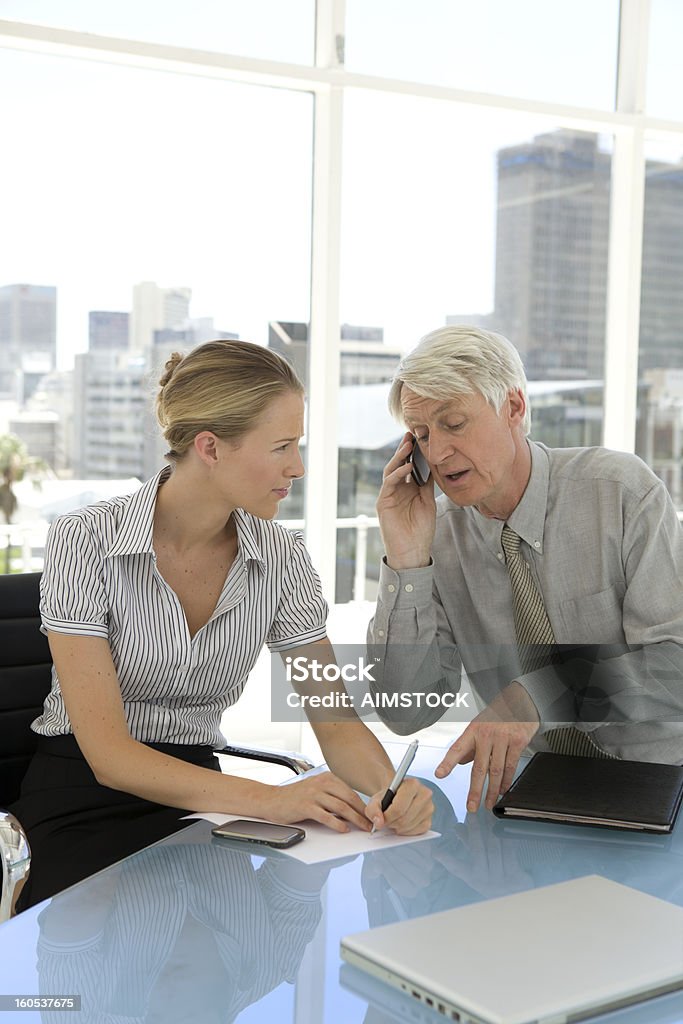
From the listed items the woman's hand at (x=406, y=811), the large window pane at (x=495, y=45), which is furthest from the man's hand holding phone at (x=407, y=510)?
the large window pane at (x=495, y=45)

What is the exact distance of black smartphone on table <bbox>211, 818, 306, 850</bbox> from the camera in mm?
1354

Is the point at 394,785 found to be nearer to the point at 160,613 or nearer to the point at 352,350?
the point at 160,613

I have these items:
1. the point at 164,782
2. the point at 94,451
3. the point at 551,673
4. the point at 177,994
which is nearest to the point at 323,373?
the point at 94,451

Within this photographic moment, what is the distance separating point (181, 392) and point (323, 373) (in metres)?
1.96

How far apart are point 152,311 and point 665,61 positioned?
91.7 inches

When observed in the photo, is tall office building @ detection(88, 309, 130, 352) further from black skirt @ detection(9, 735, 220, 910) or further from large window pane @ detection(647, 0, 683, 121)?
large window pane @ detection(647, 0, 683, 121)

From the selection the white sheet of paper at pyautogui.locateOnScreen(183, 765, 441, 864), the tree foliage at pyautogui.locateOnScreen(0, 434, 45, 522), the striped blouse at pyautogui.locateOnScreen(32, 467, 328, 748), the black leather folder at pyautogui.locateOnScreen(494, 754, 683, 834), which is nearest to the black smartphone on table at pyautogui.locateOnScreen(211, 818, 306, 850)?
the white sheet of paper at pyautogui.locateOnScreen(183, 765, 441, 864)

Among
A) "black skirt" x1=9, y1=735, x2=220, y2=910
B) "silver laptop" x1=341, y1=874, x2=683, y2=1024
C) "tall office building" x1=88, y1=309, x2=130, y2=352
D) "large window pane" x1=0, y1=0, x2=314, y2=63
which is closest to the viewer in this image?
"silver laptop" x1=341, y1=874, x2=683, y2=1024

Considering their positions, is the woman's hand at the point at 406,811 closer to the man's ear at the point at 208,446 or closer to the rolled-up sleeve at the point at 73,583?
the rolled-up sleeve at the point at 73,583

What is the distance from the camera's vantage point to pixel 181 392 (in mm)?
1842

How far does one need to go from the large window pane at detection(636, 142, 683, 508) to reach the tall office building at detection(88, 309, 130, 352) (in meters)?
2.12

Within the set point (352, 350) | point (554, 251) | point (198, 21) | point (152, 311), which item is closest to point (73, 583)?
point (152, 311)

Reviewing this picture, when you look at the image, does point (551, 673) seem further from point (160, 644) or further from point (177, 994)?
point (177, 994)

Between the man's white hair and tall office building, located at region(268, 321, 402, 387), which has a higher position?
tall office building, located at region(268, 321, 402, 387)
